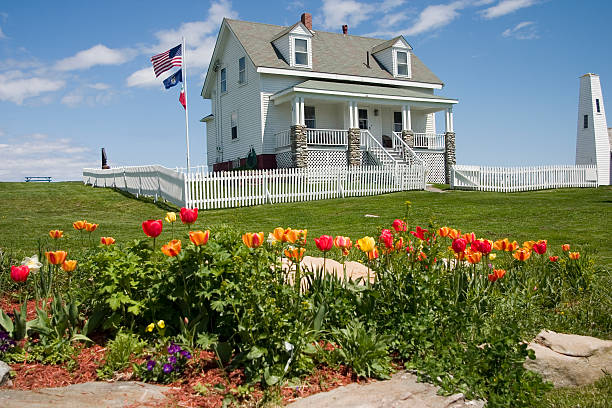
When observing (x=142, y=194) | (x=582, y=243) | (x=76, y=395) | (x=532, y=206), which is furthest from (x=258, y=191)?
(x=76, y=395)

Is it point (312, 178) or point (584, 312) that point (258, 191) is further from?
point (584, 312)

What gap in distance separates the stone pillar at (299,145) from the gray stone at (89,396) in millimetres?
21735

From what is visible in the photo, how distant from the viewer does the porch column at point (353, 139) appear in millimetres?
26422

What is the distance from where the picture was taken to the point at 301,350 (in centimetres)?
373

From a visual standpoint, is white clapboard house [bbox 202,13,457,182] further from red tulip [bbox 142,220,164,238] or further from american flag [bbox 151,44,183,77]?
red tulip [bbox 142,220,164,238]

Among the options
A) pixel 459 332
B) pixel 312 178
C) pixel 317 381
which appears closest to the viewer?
pixel 317 381

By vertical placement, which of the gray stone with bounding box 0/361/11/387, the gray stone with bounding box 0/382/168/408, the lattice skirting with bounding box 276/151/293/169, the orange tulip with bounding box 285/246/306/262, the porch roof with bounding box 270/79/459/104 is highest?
the porch roof with bounding box 270/79/459/104

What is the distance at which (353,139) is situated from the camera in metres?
26.5

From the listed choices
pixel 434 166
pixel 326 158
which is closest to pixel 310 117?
pixel 326 158

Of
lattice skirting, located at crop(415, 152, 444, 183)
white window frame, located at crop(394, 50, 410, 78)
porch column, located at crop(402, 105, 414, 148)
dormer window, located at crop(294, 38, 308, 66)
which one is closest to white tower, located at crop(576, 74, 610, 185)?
lattice skirting, located at crop(415, 152, 444, 183)

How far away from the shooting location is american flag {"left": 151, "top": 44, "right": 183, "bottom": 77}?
25422 millimetres

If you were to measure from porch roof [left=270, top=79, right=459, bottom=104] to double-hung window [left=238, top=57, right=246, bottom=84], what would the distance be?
Result: 2.90 metres

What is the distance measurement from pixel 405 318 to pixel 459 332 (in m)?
0.49

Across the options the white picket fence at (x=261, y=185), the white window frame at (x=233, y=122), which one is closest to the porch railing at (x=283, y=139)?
the white window frame at (x=233, y=122)
